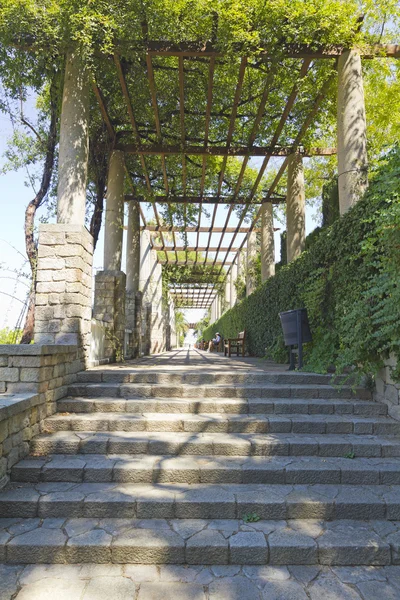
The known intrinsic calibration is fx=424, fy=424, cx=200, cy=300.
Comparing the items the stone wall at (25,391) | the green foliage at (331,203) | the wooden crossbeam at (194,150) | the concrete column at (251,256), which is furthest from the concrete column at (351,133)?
the concrete column at (251,256)

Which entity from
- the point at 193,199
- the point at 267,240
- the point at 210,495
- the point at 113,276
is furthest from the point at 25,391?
the point at 267,240

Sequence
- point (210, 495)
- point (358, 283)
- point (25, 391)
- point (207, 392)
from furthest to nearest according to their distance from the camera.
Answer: point (358, 283), point (207, 392), point (25, 391), point (210, 495)

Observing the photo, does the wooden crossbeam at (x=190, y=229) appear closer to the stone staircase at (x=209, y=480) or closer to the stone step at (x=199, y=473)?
the stone staircase at (x=209, y=480)

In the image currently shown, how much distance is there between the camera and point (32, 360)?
3.82m

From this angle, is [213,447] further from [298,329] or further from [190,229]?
[190,229]

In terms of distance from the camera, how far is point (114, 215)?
8.51m

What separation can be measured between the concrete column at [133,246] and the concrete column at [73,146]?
17.3 feet

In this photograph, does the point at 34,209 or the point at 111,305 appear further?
the point at 34,209

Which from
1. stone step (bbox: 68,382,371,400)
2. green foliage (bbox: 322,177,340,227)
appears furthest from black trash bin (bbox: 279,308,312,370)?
green foliage (bbox: 322,177,340,227)

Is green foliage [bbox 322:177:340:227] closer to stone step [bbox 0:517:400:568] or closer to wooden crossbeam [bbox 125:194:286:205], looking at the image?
wooden crossbeam [bbox 125:194:286:205]

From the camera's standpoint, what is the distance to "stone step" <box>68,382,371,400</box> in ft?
14.9

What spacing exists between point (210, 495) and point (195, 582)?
0.68 meters

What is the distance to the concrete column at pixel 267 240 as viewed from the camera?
467 inches

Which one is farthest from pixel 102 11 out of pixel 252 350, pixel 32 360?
pixel 252 350
